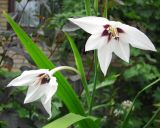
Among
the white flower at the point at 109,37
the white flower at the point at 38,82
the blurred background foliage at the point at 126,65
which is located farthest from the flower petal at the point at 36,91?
the blurred background foliage at the point at 126,65

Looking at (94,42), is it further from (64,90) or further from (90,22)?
(64,90)

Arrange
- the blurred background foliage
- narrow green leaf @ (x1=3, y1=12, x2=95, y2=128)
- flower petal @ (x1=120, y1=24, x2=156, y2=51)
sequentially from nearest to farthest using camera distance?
flower petal @ (x1=120, y1=24, x2=156, y2=51) → narrow green leaf @ (x1=3, y1=12, x2=95, y2=128) → the blurred background foliage

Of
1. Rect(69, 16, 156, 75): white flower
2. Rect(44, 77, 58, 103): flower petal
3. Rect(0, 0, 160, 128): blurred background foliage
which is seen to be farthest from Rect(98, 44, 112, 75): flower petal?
Rect(0, 0, 160, 128): blurred background foliage

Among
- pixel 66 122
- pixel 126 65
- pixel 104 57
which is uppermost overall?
pixel 104 57

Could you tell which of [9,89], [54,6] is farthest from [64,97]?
[54,6]

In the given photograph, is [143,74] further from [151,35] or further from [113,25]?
[113,25]

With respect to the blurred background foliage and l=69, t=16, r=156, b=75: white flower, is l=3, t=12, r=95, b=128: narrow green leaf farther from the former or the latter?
the blurred background foliage

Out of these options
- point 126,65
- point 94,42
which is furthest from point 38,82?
point 126,65

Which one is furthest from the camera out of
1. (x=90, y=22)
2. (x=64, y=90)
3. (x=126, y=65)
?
(x=126, y=65)

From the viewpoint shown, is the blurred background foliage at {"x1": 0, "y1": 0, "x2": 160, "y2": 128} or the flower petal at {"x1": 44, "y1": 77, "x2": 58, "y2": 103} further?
the blurred background foliage at {"x1": 0, "y1": 0, "x2": 160, "y2": 128}
